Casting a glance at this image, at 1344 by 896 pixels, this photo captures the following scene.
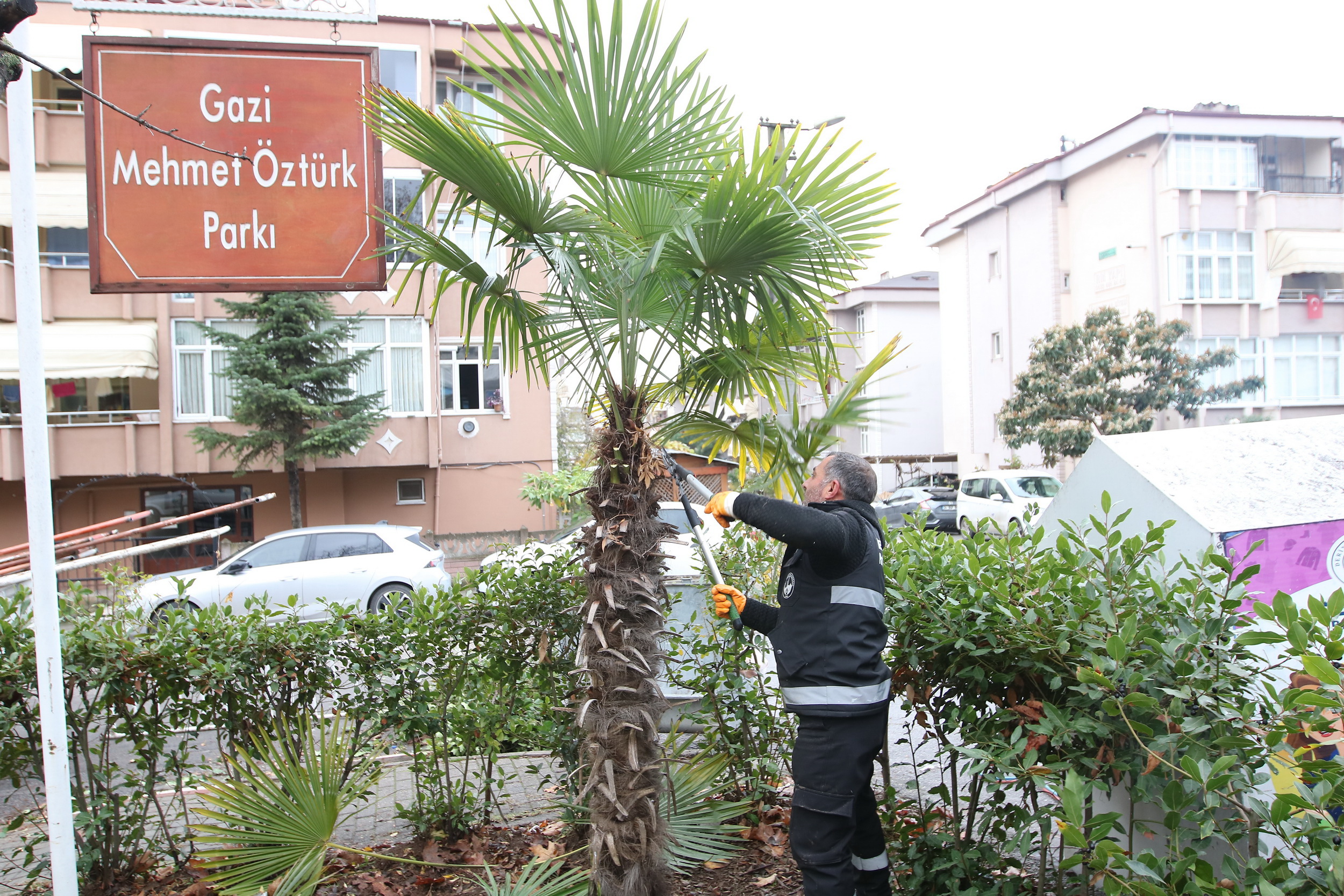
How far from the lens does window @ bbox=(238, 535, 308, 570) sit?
1243cm

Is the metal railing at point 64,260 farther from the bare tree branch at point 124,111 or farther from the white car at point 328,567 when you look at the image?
the bare tree branch at point 124,111

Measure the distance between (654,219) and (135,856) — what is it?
3.54 m

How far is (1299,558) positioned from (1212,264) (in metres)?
26.7

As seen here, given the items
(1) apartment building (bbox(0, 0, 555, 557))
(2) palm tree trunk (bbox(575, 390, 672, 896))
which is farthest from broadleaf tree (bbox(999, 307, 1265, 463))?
(2) palm tree trunk (bbox(575, 390, 672, 896))

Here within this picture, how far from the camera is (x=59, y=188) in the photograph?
19.4 meters

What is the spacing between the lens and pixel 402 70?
69.8ft

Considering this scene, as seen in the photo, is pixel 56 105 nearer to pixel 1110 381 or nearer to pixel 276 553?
pixel 276 553

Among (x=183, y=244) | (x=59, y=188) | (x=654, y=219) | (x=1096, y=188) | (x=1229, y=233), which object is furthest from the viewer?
(x=1096, y=188)

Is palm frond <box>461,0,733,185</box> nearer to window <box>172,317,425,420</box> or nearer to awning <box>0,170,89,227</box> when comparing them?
window <box>172,317,425,420</box>

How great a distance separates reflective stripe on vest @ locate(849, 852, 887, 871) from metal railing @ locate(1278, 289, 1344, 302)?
29.4 metres

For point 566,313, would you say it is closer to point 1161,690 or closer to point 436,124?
point 436,124

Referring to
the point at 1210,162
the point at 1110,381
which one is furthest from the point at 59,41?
the point at 1210,162

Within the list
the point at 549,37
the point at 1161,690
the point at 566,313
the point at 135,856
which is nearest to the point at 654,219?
the point at 566,313

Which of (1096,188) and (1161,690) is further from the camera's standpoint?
(1096,188)
